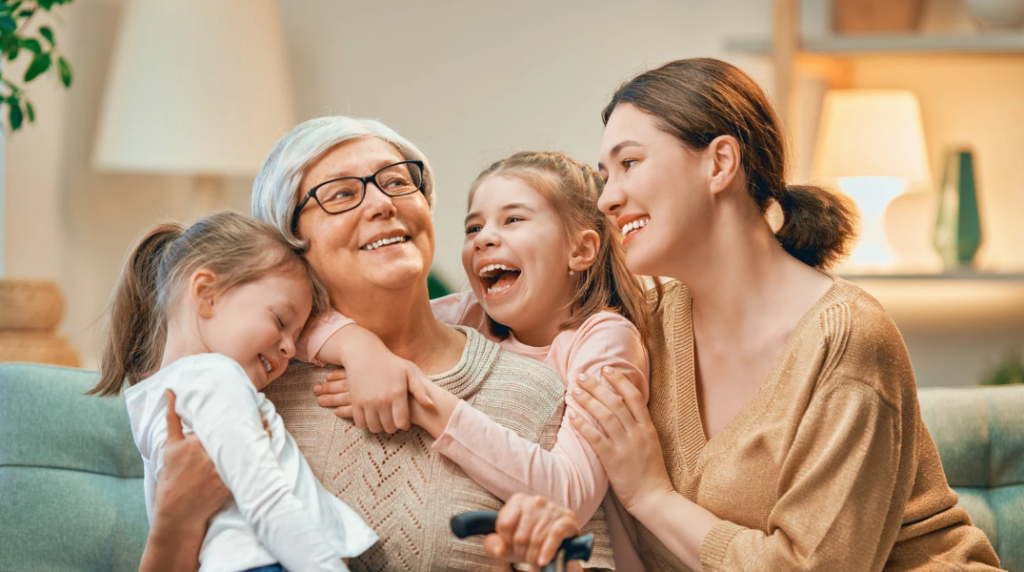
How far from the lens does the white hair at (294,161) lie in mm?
1625

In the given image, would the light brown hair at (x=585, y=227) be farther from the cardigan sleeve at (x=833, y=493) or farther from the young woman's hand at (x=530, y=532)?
the young woman's hand at (x=530, y=532)

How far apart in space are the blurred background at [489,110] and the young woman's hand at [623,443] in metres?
1.70

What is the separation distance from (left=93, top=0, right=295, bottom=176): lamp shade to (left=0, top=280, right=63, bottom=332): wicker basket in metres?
0.51

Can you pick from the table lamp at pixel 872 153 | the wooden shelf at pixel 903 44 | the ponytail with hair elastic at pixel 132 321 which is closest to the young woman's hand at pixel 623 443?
the ponytail with hair elastic at pixel 132 321

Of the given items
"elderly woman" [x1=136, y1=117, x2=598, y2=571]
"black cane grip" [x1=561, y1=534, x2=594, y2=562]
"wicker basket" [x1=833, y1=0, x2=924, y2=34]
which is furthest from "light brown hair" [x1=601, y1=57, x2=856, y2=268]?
"wicker basket" [x1=833, y1=0, x2=924, y2=34]

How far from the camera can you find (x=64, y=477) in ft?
6.15

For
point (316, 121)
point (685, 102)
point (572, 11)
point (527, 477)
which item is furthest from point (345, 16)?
point (527, 477)

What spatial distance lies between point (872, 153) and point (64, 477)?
2.40 m

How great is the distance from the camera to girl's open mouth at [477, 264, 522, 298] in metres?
1.76

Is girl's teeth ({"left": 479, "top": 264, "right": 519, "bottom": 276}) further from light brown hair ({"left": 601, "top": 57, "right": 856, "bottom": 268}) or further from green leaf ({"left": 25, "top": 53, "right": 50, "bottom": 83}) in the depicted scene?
green leaf ({"left": 25, "top": 53, "right": 50, "bottom": 83})

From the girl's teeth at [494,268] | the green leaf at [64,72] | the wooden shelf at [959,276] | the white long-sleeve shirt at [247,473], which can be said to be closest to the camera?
the white long-sleeve shirt at [247,473]

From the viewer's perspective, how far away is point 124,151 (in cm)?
303

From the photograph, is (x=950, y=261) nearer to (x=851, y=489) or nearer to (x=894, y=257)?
(x=894, y=257)

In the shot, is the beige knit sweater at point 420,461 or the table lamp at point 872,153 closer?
the beige knit sweater at point 420,461
